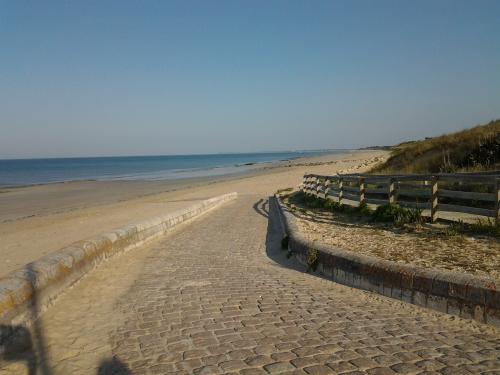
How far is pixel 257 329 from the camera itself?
4.49 m

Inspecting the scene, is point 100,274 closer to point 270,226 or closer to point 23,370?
point 23,370

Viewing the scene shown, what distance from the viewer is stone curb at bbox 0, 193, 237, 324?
15.0ft

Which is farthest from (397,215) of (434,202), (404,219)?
(434,202)

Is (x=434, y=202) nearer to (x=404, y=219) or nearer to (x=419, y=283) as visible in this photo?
(x=404, y=219)

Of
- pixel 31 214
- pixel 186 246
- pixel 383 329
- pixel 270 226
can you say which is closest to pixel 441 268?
pixel 383 329

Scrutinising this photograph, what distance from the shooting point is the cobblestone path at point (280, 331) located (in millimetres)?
3617

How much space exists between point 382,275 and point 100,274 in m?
4.57

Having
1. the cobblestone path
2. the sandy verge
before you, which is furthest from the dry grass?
the cobblestone path

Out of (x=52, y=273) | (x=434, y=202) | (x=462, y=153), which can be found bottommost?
(x=52, y=273)

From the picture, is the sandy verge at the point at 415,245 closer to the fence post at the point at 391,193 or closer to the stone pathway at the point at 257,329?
the fence post at the point at 391,193

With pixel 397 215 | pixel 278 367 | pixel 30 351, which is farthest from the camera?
pixel 397 215

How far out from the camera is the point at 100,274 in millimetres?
7348

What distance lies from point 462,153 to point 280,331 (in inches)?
669

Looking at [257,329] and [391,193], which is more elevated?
[391,193]
